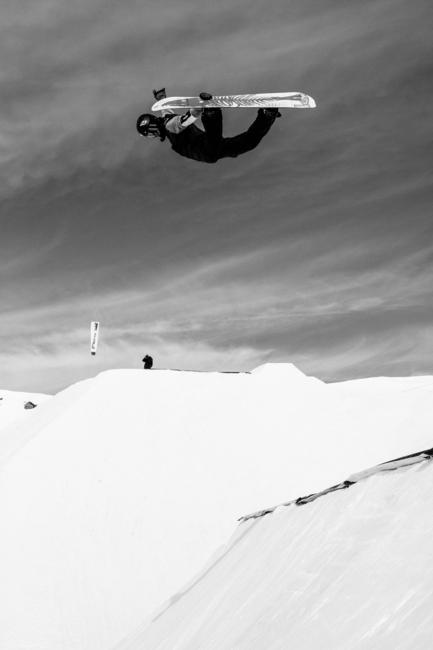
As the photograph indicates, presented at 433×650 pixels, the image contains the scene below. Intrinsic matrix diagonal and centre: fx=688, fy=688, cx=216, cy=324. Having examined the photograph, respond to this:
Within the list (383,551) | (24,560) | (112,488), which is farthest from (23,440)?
(383,551)

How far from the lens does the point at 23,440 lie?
110ft

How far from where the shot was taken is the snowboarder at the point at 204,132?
328 inches

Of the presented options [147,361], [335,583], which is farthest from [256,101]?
[147,361]

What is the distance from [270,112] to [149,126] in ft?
5.34

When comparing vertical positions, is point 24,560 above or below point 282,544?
above

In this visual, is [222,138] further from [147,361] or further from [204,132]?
[147,361]

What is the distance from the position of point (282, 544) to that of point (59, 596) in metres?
17.0

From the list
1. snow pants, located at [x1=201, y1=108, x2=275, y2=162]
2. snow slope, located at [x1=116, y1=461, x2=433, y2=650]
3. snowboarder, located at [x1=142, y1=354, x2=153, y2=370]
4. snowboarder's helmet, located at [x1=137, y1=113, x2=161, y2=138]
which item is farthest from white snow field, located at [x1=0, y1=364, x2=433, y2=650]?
Answer: snow pants, located at [x1=201, y1=108, x2=275, y2=162]

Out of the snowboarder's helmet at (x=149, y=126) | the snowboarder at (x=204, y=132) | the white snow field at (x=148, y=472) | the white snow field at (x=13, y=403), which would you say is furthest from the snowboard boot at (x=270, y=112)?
the white snow field at (x=13, y=403)

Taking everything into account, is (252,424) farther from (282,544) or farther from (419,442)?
(282,544)

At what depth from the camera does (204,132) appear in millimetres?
8484

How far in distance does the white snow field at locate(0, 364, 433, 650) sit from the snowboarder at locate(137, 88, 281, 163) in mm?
17344

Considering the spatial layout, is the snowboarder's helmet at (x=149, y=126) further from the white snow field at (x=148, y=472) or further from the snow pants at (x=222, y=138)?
the white snow field at (x=148, y=472)

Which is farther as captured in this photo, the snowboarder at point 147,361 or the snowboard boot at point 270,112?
the snowboarder at point 147,361
